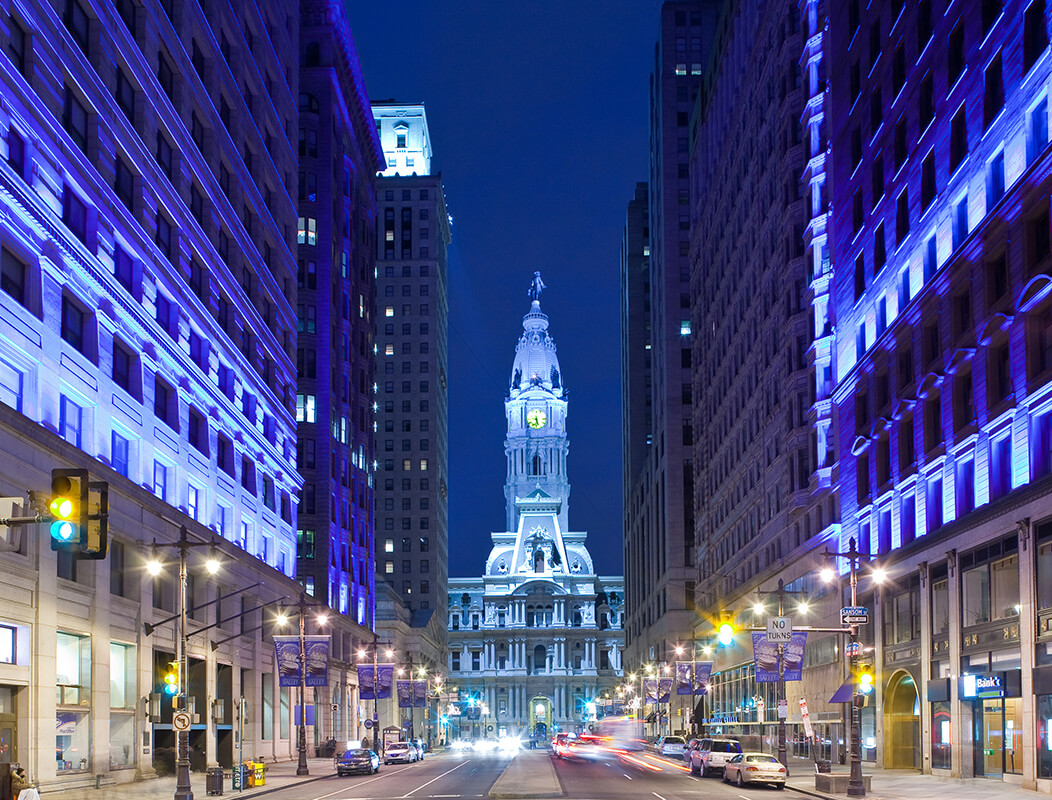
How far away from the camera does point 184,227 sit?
209 feet

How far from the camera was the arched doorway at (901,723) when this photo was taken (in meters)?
58.9

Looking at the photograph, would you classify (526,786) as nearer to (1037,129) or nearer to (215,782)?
(215,782)

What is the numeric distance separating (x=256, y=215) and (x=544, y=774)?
4159 cm

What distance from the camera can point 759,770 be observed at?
50688 mm

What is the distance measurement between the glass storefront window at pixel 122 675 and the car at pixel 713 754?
84.2ft

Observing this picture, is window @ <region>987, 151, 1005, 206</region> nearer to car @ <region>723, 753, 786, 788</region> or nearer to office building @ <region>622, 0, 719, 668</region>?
car @ <region>723, 753, 786, 788</region>

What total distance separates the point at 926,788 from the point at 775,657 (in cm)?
1269

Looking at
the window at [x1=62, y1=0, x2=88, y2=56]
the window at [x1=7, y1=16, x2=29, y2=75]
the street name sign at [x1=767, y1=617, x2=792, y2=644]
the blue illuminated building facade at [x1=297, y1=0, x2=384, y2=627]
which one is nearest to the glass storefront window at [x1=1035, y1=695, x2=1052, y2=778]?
the street name sign at [x1=767, y1=617, x2=792, y2=644]

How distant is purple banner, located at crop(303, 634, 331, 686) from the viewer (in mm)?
63594

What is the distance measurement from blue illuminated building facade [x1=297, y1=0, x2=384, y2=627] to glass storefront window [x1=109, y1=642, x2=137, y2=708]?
4861cm

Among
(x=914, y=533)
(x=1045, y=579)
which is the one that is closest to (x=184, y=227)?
(x=914, y=533)

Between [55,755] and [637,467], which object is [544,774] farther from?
[637,467]

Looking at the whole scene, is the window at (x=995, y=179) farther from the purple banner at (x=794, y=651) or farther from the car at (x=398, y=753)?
the car at (x=398, y=753)

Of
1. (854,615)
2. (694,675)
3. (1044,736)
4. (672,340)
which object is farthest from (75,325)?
(672,340)
